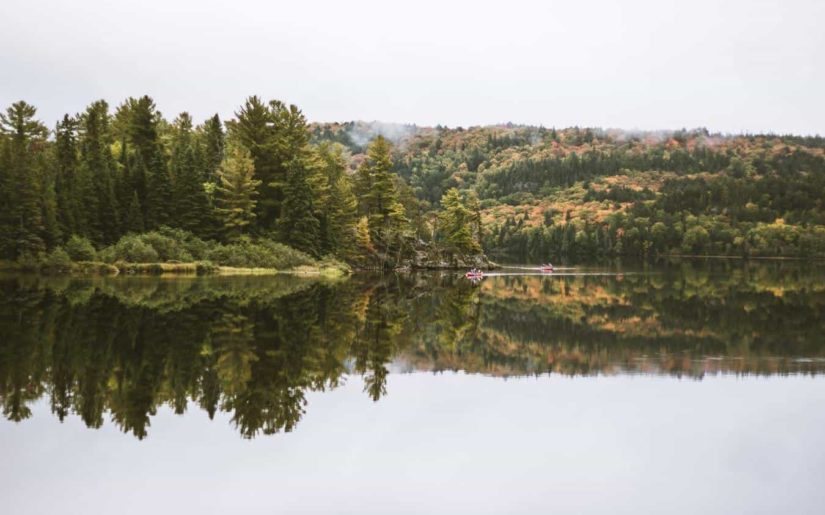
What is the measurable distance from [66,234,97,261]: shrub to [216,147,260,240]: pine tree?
11.7 meters

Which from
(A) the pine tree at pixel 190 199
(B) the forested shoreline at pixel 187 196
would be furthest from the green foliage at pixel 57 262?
(A) the pine tree at pixel 190 199

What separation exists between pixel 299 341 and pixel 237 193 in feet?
153

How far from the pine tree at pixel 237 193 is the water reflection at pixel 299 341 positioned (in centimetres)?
2198

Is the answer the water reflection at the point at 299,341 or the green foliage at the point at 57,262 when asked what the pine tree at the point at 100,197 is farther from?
the water reflection at the point at 299,341

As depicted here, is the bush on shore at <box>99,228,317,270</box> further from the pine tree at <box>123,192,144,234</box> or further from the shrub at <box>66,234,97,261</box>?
the pine tree at <box>123,192,144,234</box>

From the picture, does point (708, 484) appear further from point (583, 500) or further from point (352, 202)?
point (352, 202)

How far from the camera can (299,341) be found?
2212cm

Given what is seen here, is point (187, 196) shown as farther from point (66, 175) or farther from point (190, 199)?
point (66, 175)

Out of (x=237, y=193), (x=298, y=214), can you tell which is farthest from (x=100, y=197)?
(x=298, y=214)

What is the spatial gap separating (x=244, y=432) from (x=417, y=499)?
4021 millimetres

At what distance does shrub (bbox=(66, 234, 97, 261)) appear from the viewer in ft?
186

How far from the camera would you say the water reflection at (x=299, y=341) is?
15.0 meters

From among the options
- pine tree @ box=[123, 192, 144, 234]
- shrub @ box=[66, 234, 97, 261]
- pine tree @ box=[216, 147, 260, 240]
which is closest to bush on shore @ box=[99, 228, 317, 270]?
shrub @ box=[66, 234, 97, 261]

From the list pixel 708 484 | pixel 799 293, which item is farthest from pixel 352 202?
pixel 708 484
